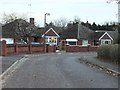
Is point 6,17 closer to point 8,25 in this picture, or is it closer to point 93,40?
point 8,25

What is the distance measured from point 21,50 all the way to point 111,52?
82.8ft

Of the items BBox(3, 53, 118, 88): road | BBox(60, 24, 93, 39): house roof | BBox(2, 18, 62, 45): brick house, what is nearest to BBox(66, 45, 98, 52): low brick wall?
BBox(2, 18, 62, 45): brick house

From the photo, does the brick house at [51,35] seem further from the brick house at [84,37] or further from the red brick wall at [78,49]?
the red brick wall at [78,49]

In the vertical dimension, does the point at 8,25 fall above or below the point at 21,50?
above

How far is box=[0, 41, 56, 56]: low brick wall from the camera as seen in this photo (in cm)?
4528

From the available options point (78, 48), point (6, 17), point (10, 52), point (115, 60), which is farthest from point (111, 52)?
point (6, 17)

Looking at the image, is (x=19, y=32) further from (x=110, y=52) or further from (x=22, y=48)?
(x=110, y=52)

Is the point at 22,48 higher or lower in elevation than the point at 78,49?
higher

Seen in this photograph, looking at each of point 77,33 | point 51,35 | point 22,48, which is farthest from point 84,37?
point 22,48

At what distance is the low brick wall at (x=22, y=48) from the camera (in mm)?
45281

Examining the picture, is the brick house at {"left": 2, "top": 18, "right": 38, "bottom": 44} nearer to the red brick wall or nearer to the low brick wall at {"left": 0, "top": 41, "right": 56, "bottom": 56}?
the red brick wall

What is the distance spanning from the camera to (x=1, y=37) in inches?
3017

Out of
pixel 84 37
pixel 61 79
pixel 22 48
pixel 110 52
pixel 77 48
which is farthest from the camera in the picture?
pixel 84 37

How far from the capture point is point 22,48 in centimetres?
5422
